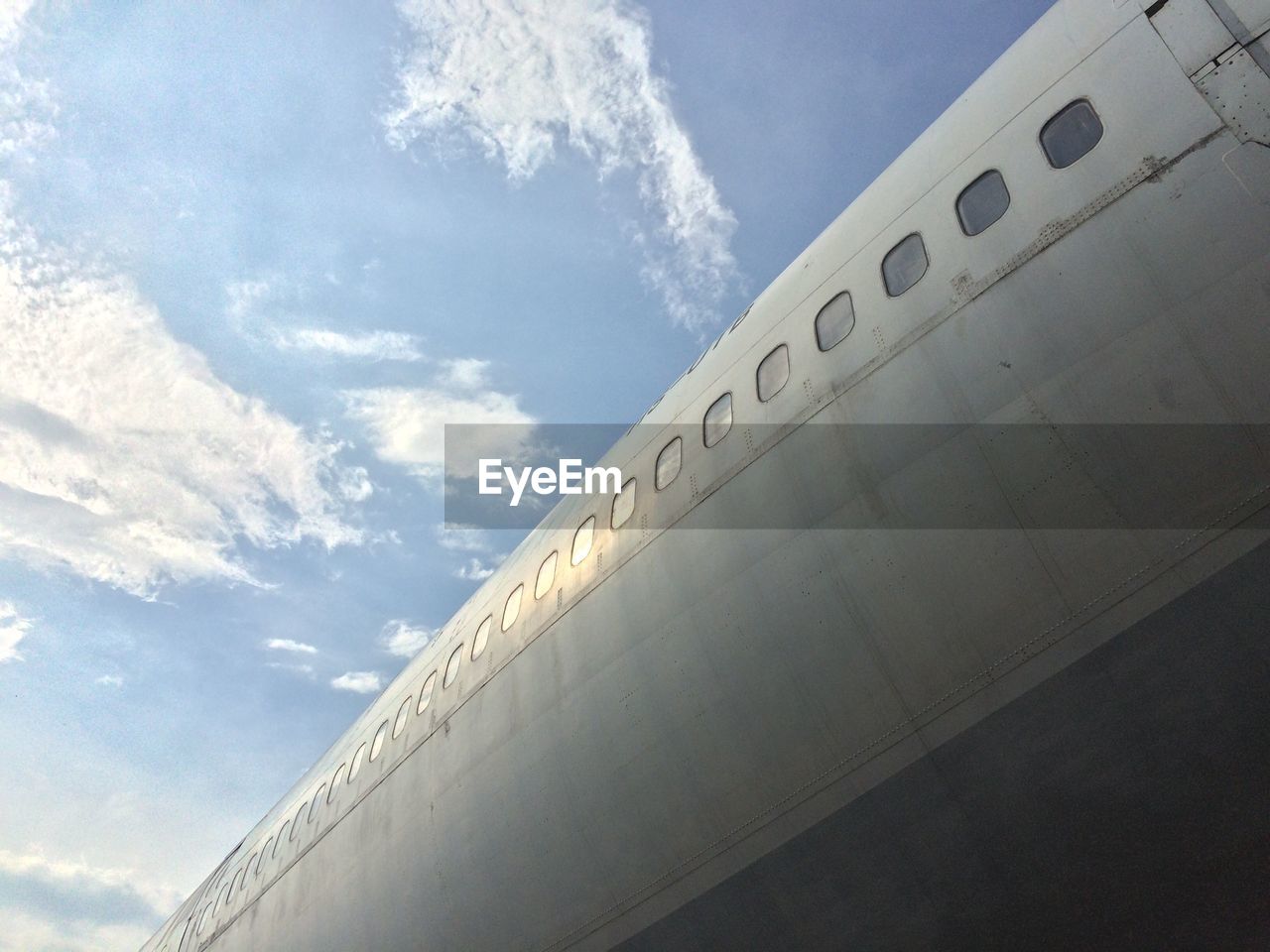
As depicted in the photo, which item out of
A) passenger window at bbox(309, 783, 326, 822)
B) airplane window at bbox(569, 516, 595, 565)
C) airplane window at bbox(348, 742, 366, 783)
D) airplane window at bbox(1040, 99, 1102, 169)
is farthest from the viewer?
passenger window at bbox(309, 783, 326, 822)

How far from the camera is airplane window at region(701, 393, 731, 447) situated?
8281 mm

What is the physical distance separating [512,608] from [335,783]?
6.11 meters

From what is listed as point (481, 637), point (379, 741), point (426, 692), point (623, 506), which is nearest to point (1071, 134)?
point (623, 506)

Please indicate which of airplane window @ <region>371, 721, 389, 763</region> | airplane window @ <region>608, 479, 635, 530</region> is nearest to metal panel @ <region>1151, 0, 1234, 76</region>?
airplane window @ <region>608, 479, 635, 530</region>

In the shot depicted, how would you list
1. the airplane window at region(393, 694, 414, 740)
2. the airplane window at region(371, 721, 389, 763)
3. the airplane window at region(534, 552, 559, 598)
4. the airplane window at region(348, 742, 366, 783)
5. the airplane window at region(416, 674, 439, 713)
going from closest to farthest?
the airplane window at region(534, 552, 559, 598) → the airplane window at region(416, 674, 439, 713) → the airplane window at region(393, 694, 414, 740) → the airplane window at region(371, 721, 389, 763) → the airplane window at region(348, 742, 366, 783)

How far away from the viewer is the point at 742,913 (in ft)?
24.5

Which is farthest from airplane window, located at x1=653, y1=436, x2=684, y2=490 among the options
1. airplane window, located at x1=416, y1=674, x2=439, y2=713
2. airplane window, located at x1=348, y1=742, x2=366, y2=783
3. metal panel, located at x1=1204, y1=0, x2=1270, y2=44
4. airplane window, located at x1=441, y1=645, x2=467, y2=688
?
airplane window, located at x1=348, y1=742, x2=366, y2=783

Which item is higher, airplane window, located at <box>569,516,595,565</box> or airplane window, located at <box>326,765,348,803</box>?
airplane window, located at <box>569,516,595,565</box>

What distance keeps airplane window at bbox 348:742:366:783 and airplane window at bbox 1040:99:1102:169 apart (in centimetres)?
1253

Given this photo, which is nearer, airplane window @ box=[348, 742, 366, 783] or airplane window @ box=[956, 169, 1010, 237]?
airplane window @ box=[956, 169, 1010, 237]

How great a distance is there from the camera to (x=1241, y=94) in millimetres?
5266

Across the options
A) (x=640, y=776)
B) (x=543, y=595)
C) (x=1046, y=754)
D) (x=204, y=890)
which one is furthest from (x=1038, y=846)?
(x=204, y=890)

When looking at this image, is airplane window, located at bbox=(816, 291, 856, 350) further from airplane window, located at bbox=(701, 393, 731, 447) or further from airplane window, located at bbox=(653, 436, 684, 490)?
airplane window, located at bbox=(653, 436, 684, 490)

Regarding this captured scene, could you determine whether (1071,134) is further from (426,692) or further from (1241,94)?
(426,692)
